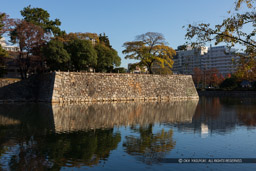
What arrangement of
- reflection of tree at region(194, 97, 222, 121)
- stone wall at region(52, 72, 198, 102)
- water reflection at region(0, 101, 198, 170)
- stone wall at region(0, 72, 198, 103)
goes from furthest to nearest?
stone wall at region(52, 72, 198, 102) < stone wall at region(0, 72, 198, 103) < reflection of tree at region(194, 97, 222, 121) < water reflection at region(0, 101, 198, 170)

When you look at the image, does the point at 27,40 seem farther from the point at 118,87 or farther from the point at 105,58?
the point at 118,87

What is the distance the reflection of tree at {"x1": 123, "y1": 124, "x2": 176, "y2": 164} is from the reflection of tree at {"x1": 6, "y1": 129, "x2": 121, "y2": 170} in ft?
3.01

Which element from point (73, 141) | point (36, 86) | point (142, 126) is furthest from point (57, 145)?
point (36, 86)

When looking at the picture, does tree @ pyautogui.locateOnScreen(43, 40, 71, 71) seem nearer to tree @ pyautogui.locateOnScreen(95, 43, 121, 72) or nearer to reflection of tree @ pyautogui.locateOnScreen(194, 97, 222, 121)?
tree @ pyautogui.locateOnScreen(95, 43, 121, 72)

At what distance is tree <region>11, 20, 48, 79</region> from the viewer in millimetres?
45625

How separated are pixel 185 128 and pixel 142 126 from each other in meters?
3.11

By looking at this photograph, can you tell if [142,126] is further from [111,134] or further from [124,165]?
[124,165]

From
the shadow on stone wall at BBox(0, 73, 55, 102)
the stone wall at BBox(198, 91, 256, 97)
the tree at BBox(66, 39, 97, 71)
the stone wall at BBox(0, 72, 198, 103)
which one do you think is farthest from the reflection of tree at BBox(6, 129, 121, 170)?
the stone wall at BBox(198, 91, 256, 97)

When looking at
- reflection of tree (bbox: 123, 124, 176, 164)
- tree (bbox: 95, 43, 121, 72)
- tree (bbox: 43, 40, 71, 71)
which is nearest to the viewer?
reflection of tree (bbox: 123, 124, 176, 164)

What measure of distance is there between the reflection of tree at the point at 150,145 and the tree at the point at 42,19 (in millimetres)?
42466

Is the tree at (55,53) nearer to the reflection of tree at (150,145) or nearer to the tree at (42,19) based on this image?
the tree at (42,19)

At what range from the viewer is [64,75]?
138 ft

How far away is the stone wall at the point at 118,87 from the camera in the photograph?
41750mm

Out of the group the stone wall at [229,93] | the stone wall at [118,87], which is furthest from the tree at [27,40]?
the stone wall at [229,93]
